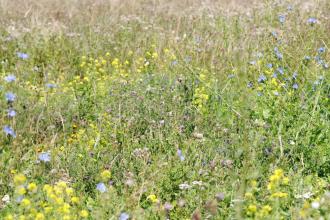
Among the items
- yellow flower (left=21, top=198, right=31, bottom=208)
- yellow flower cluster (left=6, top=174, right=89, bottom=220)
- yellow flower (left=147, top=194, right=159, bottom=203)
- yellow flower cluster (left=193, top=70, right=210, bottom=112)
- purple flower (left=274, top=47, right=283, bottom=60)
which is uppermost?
purple flower (left=274, top=47, right=283, bottom=60)

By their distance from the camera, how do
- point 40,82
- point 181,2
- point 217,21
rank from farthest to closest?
point 181,2 < point 217,21 < point 40,82

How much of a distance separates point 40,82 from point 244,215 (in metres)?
2.96

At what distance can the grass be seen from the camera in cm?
221

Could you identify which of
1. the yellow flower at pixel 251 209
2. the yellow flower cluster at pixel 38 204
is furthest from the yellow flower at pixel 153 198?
the yellow flower at pixel 251 209

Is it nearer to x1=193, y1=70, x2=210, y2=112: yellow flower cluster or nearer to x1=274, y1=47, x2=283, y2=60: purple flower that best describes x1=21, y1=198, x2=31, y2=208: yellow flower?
x1=193, y1=70, x2=210, y2=112: yellow flower cluster

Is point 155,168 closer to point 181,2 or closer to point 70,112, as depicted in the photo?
point 70,112

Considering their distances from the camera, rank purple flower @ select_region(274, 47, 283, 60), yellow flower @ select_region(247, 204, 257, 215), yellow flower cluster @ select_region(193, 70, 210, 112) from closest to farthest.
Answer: yellow flower @ select_region(247, 204, 257, 215)
yellow flower cluster @ select_region(193, 70, 210, 112)
purple flower @ select_region(274, 47, 283, 60)

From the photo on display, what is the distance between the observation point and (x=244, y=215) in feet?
6.83

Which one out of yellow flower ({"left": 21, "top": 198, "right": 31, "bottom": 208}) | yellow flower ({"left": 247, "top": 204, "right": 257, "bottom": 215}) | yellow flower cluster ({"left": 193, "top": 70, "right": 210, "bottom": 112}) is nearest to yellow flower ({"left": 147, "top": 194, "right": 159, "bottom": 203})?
yellow flower ({"left": 247, "top": 204, "right": 257, "bottom": 215})

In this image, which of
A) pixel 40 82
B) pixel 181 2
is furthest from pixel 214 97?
pixel 181 2

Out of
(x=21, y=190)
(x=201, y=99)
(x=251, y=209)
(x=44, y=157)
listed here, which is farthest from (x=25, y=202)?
(x=201, y=99)

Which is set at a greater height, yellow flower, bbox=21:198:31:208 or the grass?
yellow flower, bbox=21:198:31:208

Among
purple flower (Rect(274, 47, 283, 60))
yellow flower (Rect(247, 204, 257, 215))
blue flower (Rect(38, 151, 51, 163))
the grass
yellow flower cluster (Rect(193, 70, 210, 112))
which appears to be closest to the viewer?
yellow flower (Rect(247, 204, 257, 215))

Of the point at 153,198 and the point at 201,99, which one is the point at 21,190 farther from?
the point at 201,99
